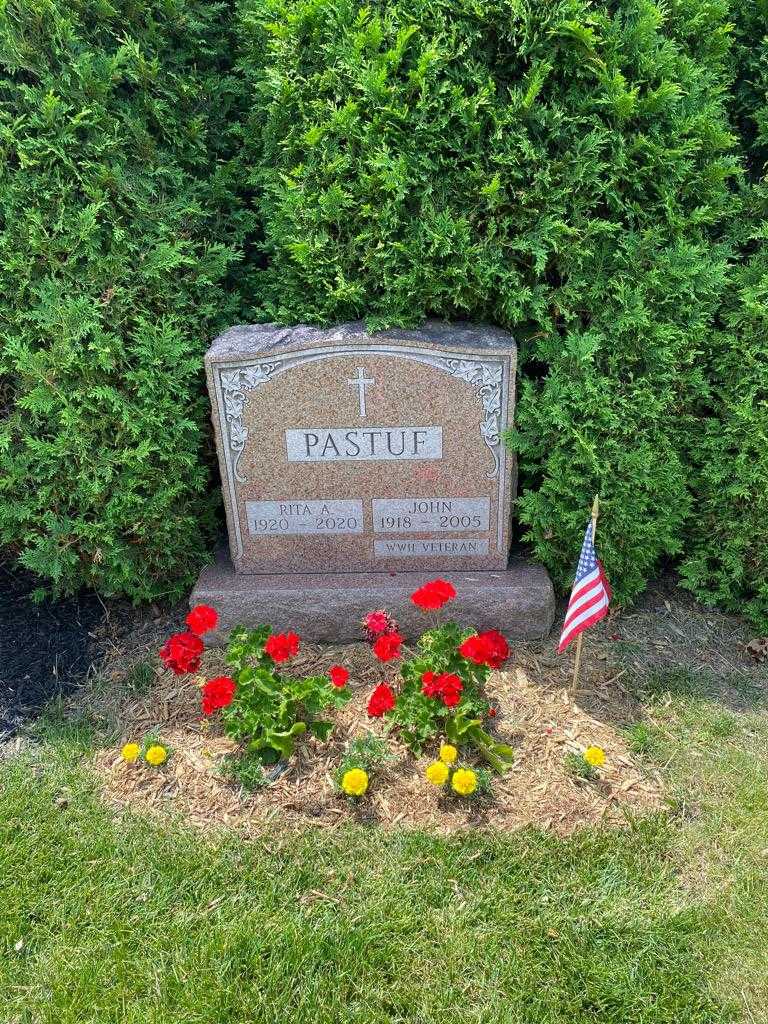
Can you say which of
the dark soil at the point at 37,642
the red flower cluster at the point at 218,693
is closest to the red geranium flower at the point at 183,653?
the red flower cluster at the point at 218,693

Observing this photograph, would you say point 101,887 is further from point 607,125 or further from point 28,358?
point 607,125

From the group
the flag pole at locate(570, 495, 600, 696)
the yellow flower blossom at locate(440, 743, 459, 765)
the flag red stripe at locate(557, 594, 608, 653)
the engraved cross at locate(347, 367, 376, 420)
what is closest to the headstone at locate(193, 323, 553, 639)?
the engraved cross at locate(347, 367, 376, 420)

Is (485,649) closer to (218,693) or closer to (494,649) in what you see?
(494,649)

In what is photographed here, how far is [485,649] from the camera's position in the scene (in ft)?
10.3

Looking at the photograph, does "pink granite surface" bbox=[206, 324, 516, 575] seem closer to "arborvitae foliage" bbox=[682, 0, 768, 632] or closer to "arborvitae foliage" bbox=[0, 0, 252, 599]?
"arborvitae foliage" bbox=[0, 0, 252, 599]

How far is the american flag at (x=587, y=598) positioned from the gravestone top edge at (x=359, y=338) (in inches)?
38.6

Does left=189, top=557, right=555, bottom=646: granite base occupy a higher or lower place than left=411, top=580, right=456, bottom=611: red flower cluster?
lower

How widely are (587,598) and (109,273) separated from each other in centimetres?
244

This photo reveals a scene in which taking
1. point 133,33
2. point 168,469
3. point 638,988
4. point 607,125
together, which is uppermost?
point 133,33

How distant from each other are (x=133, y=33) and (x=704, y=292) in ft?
9.00

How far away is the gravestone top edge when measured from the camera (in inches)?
141

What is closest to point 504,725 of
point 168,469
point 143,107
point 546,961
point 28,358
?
point 546,961

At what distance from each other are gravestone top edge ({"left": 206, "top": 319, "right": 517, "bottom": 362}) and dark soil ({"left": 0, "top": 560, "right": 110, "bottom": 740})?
1.52m

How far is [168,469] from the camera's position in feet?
12.5
